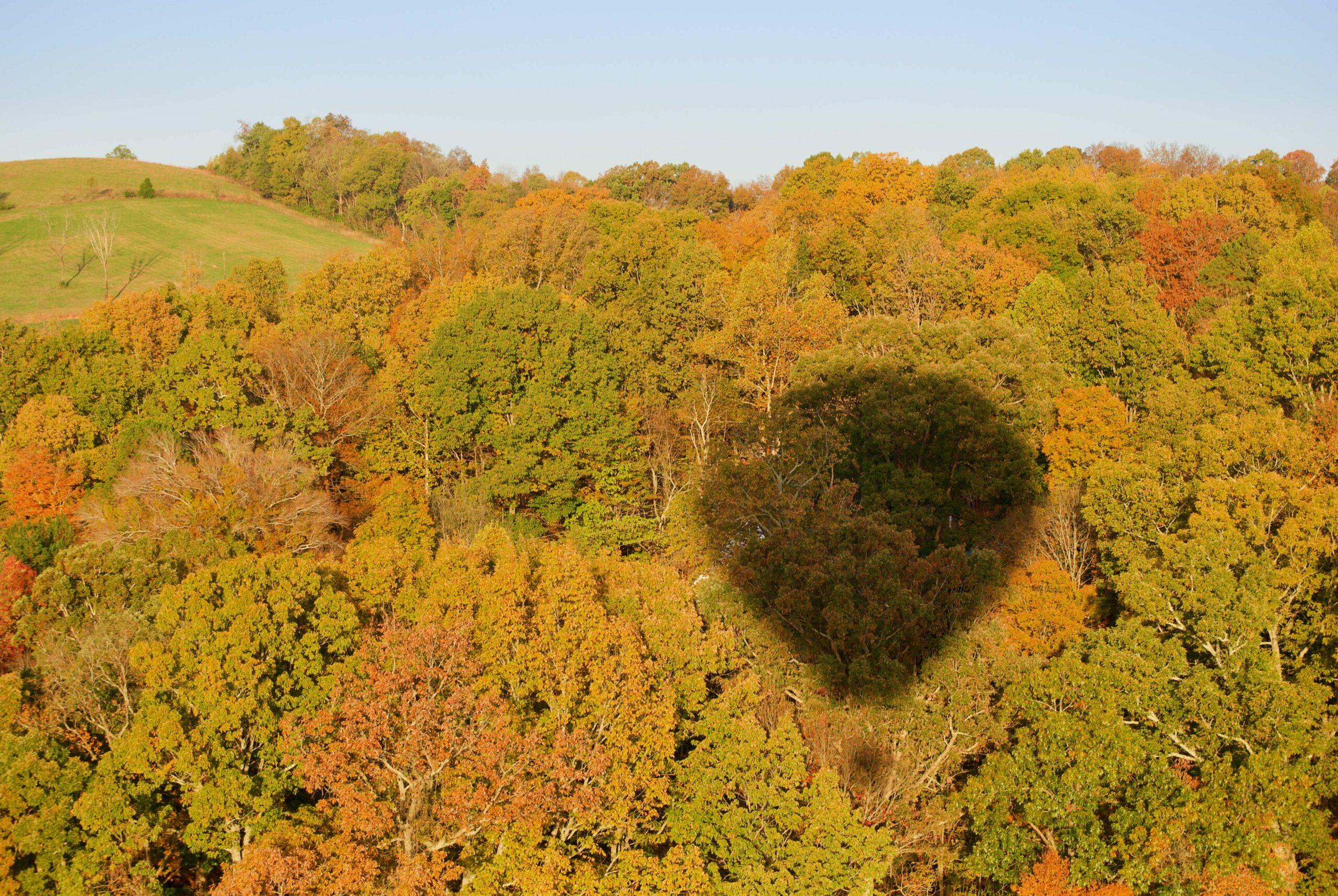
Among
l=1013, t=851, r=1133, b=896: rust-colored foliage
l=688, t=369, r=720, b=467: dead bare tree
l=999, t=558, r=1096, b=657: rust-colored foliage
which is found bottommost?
l=1013, t=851, r=1133, b=896: rust-colored foliage

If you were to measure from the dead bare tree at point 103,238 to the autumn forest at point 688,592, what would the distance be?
104 ft

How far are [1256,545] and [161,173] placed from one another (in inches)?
4906

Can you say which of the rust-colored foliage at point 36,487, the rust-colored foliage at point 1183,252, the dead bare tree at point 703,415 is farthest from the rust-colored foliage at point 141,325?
the rust-colored foliage at point 1183,252

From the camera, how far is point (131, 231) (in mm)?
94375

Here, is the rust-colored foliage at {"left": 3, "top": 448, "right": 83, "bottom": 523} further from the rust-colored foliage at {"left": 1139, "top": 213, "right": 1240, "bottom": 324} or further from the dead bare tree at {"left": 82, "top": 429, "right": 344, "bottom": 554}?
the rust-colored foliage at {"left": 1139, "top": 213, "right": 1240, "bottom": 324}

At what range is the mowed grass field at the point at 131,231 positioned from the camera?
8006 centimetres

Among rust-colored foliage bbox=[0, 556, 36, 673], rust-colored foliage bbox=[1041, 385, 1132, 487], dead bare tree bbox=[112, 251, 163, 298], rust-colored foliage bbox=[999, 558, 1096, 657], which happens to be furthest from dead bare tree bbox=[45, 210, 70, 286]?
rust-colored foliage bbox=[999, 558, 1096, 657]

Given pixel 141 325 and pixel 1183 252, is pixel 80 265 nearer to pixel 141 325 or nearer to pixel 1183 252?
pixel 141 325

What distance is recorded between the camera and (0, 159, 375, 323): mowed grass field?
3152 inches

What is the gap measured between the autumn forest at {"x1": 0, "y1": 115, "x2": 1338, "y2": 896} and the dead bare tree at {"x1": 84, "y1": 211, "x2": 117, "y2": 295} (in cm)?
3159

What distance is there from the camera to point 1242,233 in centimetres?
6019

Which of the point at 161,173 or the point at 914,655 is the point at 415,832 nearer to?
the point at 914,655

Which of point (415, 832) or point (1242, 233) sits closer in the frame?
point (415, 832)

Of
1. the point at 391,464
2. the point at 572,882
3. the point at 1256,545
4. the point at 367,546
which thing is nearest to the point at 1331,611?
the point at 1256,545
